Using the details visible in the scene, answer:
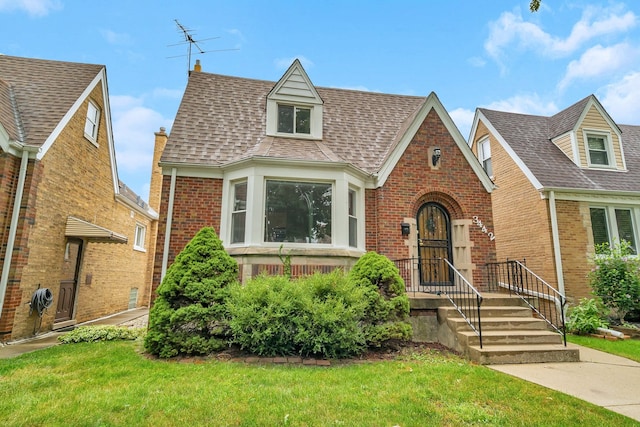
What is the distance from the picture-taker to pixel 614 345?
744 centimetres

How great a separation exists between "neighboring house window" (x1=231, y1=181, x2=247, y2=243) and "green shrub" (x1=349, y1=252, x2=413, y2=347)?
3.36 metres

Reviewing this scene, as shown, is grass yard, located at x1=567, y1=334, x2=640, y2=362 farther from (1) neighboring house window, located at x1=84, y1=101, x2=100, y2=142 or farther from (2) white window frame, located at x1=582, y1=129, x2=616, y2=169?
(1) neighboring house window, located at x1=84, y1=101, x2=100, y2=142

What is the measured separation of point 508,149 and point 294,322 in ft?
36.8

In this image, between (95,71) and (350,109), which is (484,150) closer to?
(350,109)

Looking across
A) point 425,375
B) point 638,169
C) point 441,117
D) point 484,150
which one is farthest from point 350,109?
point 638,169

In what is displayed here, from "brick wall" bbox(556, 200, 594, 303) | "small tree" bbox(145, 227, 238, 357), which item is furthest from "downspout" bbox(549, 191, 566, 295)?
"small tree" bbox(145, 227, 238, 357)

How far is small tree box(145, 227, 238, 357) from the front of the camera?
566cm

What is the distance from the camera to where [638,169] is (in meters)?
12.4

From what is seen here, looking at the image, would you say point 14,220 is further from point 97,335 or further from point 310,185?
point 310,185

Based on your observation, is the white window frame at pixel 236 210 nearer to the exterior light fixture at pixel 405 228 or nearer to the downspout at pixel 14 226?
the exterior light fixture at pixel 405 228

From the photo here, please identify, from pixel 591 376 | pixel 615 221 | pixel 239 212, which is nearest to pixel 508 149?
pixel 615 221

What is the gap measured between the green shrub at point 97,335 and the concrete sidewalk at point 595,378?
771 cm

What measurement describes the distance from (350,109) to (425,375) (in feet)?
31.2

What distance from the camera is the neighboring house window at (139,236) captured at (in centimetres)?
1477
